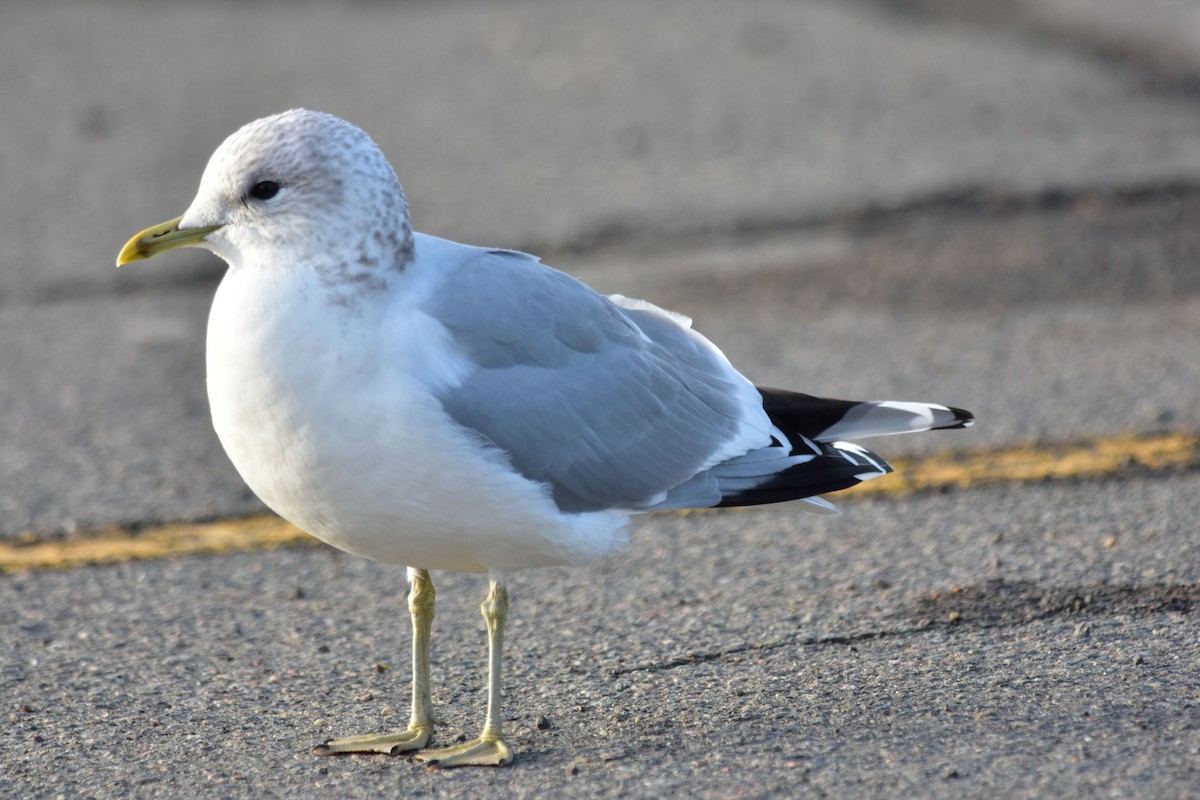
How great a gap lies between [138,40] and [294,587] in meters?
8.71

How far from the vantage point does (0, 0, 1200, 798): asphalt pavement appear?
11.8 feet

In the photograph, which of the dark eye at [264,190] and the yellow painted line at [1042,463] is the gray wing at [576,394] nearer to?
the dark eye at [264,190]

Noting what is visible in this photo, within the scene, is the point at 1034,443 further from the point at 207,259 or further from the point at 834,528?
the point at 207,259

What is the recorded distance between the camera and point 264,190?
11.1 feet

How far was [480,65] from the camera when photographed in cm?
1113

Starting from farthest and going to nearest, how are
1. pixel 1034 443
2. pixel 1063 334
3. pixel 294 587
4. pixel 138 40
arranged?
pixel 138 40
pixel 1063 334
pixel 1034 443
pixel 294 587

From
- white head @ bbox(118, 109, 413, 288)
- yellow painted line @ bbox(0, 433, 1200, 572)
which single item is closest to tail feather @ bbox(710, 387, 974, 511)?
white head @ bbox(118, 109, 413, 288)

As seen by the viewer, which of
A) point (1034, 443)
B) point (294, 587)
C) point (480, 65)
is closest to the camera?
point (294, 587)

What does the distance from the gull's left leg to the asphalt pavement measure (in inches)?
2.0

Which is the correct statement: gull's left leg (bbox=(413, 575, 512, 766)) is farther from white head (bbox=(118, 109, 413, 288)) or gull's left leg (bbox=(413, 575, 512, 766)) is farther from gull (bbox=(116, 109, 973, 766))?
white head (bbox=(118, 109, 413, 288))

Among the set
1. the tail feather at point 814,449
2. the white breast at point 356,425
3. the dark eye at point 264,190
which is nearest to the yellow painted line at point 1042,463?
the tail feather at point 814,449

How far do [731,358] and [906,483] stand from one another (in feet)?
4.41

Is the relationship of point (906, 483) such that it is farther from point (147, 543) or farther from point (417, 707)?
point (147, 543)

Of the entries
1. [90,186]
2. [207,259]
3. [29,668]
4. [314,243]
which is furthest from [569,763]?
[90,186]
